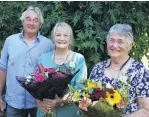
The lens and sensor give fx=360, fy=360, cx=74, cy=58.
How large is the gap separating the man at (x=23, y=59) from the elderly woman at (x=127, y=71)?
99 cm

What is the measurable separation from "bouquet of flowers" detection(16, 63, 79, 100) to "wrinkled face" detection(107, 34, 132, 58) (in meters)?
0.47

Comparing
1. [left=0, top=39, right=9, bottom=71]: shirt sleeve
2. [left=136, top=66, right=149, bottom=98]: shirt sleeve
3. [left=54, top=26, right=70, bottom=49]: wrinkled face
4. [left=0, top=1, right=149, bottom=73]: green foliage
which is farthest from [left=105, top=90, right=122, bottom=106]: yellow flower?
[left=0, top=1, right=149, bottom=73]: green foliage

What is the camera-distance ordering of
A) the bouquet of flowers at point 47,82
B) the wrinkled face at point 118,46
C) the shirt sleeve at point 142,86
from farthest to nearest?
the bouquet of flowers at point 47,82 → the wrinkled face at point 118,46 → the shirt sleeve at point 142,86

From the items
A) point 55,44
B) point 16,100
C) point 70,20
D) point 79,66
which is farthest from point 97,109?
point 70,20

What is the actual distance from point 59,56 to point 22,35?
61cm

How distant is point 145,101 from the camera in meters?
2.97

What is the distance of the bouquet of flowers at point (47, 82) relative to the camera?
324 centimetres

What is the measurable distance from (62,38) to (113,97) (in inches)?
50.3

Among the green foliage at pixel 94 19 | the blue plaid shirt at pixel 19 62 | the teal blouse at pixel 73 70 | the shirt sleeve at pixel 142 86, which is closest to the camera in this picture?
the shirt sleeve at pixel 142 86

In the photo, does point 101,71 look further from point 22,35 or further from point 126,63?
point 22,35

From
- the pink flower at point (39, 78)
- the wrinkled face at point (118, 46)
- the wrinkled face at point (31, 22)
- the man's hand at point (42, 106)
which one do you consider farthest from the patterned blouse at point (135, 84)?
the wrinkled face at point (31, 22)

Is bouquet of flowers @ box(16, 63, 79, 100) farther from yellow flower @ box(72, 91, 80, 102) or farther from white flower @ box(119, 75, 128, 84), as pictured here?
white flower @ box(119, 75, 128, 84)

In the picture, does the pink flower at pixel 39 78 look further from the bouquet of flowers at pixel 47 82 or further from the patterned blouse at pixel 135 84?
the patterned blouse at pixel 135 84

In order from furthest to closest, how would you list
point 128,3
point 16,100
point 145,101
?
1. point 128,3
2. point 16,100
3. point 145,101
